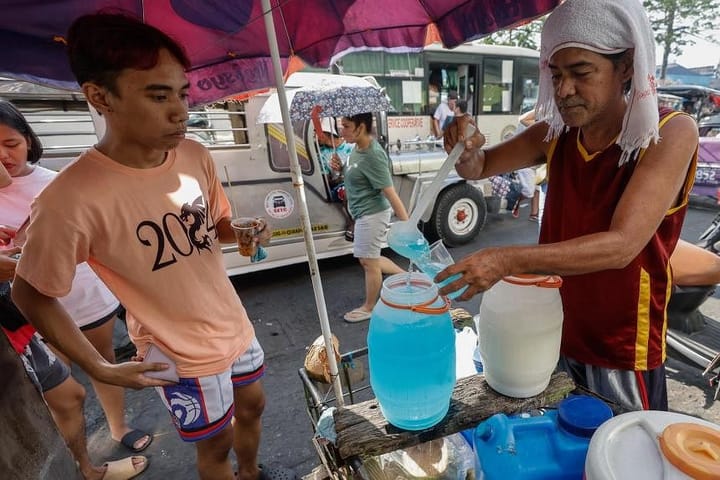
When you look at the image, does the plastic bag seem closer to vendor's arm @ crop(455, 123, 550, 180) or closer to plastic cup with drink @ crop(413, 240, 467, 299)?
plastic cup with drink @ crop(413, 240, 467, 299)

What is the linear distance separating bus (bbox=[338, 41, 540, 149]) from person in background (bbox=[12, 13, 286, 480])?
5.07 m

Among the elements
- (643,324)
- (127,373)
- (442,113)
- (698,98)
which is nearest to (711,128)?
(698,98)

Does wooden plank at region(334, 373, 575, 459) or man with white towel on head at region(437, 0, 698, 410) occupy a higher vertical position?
man with white towel on head at region(437, 0, 698, 410)

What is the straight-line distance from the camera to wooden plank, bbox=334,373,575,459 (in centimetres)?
99

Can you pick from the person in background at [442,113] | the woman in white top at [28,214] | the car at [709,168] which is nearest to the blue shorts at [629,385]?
the woman in white top at [28,214]

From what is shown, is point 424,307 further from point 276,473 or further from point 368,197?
point 368,197

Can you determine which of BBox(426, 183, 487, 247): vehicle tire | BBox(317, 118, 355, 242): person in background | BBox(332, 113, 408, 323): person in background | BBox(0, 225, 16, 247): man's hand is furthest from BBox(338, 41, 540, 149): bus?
BBox(0, 225, 16, 247): man's hand

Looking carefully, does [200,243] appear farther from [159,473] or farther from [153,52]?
[159,473]

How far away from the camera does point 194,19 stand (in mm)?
1652

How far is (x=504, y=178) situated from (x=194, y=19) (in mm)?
5700

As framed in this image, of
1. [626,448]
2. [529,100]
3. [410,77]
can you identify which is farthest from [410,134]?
[626,448]

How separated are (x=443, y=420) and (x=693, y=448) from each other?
0.52m

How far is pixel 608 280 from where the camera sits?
1229 millimetres

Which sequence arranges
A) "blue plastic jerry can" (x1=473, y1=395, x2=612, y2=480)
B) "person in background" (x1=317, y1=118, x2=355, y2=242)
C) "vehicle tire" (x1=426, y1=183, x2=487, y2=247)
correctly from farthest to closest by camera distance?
"vehicle tire" (x1=426, y1=183, x2=487, y2=247) < "person in background" (x1=317, y1=118, x2=355, y2=242) < "blue plastic jerry can" (x1=473, y1=395, x2=612, y2=480)
